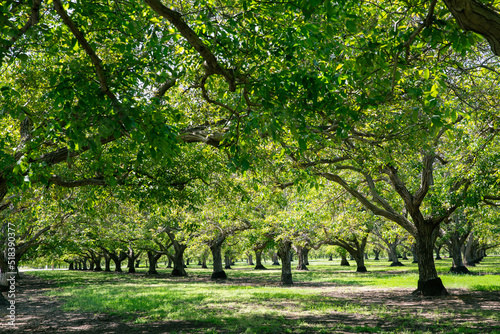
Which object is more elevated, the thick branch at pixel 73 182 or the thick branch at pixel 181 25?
the thick branch at pixel 181 25

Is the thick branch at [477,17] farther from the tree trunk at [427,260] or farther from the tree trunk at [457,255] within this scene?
the tree trunk at [457,255]

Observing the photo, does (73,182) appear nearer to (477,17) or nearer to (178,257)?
(477,17)

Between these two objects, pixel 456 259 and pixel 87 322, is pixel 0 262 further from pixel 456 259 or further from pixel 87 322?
pixel 456 259

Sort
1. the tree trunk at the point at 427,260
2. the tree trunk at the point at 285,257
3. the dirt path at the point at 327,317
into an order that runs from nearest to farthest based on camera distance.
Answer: the dirt path at the point at 327,317 < the tree trunk at the point at 427,260 < the tree trunk at the point at 285,257

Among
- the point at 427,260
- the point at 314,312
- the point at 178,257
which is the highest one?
the point at 427,260

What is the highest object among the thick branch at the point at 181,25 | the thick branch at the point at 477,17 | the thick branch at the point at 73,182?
the thick branch at the point at 181,25

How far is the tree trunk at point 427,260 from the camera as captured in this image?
14.8 metres

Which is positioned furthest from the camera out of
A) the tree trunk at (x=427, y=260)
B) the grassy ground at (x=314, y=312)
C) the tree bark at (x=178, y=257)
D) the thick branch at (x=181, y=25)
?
the tree bark at (x=178, y=257)

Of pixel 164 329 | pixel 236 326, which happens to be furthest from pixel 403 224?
pixel 164 329

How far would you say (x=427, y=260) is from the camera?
14.8 meters

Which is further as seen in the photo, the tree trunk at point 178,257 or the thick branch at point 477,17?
the tree trunk at point 178,257

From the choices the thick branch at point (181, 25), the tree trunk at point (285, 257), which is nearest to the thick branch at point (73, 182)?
the thick branch at point (181, 25)

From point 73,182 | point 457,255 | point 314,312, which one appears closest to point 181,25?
point 73,182

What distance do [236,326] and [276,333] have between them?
4.60 feet
